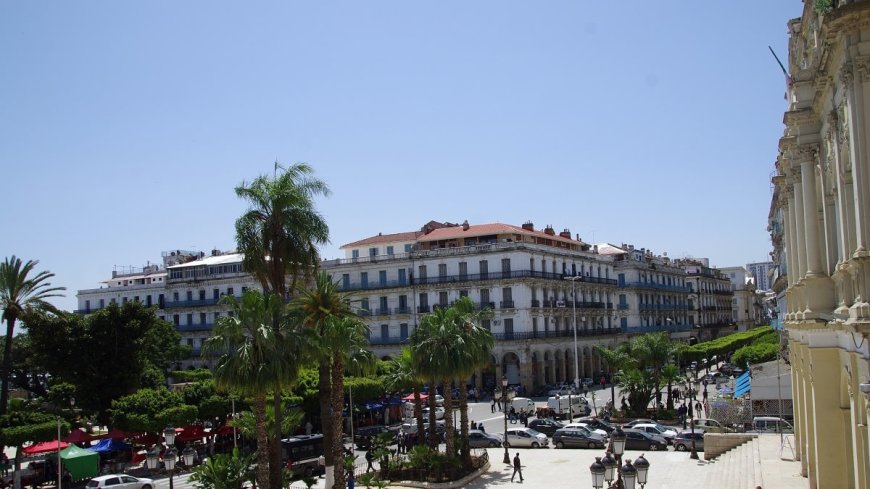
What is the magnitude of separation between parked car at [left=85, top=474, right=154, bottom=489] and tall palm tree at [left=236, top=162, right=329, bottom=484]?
→ 9221 millimetres

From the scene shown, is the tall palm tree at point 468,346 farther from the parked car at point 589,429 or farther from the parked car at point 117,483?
the parked car at point 117,483

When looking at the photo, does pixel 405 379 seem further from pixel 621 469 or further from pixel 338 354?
pixel 621 469

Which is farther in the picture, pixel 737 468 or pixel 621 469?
pixel 737 468

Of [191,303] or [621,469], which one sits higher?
[191,303]

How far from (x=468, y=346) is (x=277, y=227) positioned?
8.94 metres

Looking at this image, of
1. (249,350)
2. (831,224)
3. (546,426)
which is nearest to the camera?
(831,224)

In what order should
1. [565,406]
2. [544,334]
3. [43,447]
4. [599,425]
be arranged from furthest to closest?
1. [544,334]
2. [565,406]
3. [599,425]
4. [43,447]

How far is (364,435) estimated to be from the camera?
4334cm

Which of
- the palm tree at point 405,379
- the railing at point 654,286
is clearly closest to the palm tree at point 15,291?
the palm tree at point 405,379

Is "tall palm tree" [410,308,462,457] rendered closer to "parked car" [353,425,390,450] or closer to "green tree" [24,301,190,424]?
"parked car" [353,425,390,450]

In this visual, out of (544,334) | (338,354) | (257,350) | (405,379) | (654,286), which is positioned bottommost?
(405,379)

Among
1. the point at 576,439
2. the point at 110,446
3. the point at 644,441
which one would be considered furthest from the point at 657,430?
the point at 110,446

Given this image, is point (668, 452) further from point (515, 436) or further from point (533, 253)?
point (533, 253)

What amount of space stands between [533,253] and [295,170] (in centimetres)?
3509
